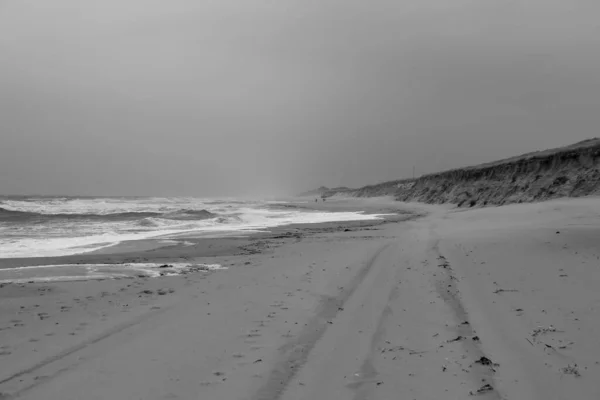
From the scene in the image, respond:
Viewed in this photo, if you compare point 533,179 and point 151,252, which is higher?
point 533,179

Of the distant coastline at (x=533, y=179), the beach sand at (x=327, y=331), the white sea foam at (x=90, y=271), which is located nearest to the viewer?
the beach sand at (x=327, y=331)

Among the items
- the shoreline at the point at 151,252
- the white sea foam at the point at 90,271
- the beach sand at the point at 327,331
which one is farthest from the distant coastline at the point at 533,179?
the white sea foam at the point at 90,271

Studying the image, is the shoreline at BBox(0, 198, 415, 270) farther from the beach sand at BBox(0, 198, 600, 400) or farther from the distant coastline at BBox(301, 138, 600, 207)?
the distant coastline at BBox(301, 138, 600, 207)

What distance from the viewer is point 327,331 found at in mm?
5133

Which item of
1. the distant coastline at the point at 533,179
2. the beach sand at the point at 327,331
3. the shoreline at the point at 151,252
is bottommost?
the beach sand at the point at 327,331

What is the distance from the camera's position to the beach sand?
3.62m

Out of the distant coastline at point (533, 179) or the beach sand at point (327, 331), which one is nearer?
the beach sand at point (327, 331)

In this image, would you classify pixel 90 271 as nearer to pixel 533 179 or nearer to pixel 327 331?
pixel 327 331

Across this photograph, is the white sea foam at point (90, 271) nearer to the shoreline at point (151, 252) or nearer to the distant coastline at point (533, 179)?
the shoreline at point (151, 252)

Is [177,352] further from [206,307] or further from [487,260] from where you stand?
[487,260]

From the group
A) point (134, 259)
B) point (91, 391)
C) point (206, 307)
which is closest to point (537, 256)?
point (206, 307)

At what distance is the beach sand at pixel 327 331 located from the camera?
3615 millimetres

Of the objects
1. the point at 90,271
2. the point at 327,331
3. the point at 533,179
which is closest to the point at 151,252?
the point at 90,271

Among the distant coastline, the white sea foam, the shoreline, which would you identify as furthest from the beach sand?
the distant coastline
